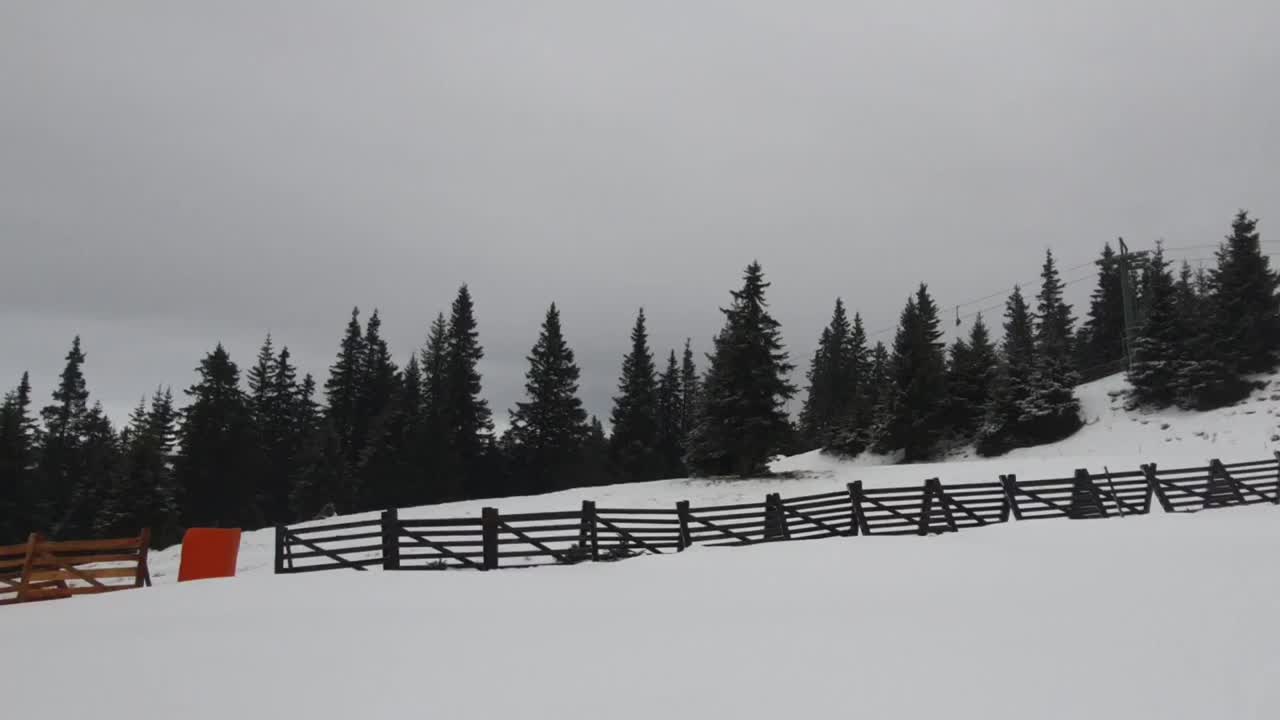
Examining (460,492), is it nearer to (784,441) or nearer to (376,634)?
(784,441)

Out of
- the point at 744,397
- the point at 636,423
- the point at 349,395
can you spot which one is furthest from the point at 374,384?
the point at 744,397

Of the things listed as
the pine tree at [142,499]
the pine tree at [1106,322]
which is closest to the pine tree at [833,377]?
the pine tree at [1106,322]

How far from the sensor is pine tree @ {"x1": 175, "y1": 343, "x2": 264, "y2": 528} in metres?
54.5

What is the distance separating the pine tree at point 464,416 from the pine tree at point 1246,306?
50.0 metres

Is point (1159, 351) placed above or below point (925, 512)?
above

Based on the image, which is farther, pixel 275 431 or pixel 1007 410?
pixel 275 431

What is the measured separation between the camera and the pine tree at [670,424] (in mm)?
67062

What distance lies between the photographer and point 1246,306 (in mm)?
41250

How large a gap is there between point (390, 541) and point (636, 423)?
164ft

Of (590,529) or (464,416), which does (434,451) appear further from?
(590,529)

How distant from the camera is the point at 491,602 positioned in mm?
10258

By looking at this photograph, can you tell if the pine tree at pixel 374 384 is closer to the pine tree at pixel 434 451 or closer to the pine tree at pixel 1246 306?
the pine tree at pixel 434 451

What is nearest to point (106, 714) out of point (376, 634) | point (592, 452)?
point (376, 634)

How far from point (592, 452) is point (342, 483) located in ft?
89.1
